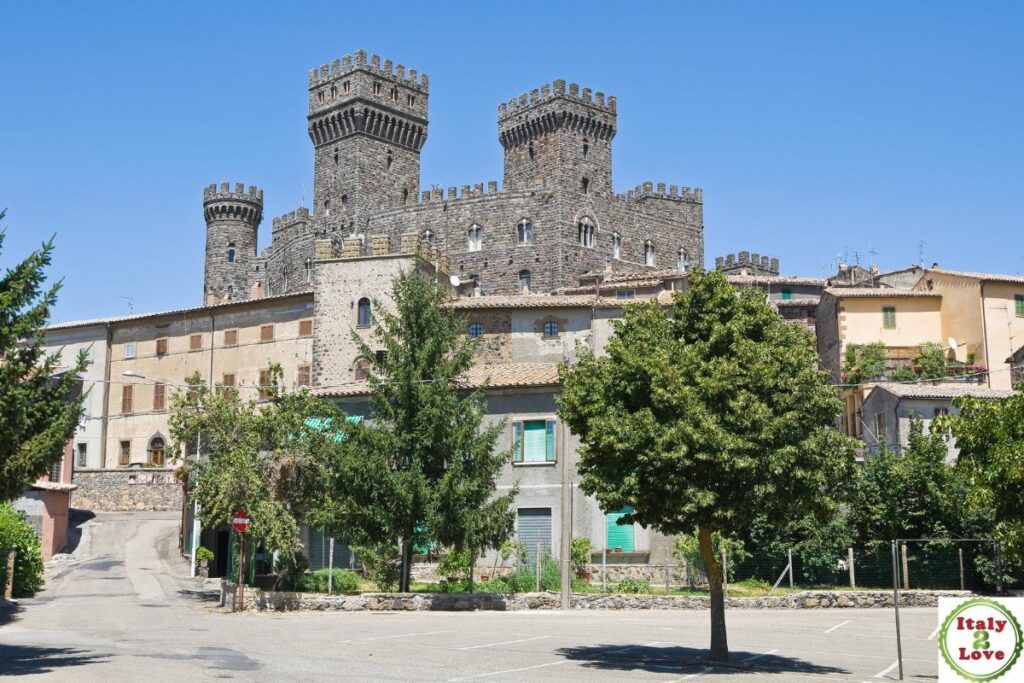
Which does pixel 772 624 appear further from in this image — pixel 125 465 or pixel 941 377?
pixel 125 465

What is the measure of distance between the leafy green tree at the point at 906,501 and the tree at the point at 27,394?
2269 cm

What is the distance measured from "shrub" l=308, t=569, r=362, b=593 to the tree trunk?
14.8 metres

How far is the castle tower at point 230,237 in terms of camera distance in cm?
8956

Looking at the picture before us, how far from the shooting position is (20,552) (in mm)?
30250

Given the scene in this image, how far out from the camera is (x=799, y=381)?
60.0 ft

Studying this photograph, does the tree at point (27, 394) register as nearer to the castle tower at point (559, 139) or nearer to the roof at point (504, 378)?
the roof at point (504, 378)

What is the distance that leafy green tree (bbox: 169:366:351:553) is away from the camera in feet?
95.1

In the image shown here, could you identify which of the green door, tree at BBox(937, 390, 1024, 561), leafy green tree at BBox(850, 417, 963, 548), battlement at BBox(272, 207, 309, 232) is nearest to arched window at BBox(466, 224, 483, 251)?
battlement at BBox(272, 207, 309, 232)

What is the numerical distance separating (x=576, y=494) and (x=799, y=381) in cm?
1892

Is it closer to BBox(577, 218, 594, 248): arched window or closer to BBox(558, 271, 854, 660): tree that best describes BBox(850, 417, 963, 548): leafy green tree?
BBox(558, 271, 854, 660): tree

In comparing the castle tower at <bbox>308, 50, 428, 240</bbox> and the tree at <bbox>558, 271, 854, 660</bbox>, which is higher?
the castle tower at <bbox>308, 50, 428, 240</bbox>

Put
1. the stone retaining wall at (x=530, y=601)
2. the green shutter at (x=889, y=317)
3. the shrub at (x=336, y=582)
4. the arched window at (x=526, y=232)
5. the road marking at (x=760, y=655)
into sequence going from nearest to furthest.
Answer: the road marking at (x=760, y=655), the stone retaining wall at (x=530, y=601), the shrub at (x=336, y=582), the green shutter at (x=889, y=317), the arched window at (x=526, y=232)

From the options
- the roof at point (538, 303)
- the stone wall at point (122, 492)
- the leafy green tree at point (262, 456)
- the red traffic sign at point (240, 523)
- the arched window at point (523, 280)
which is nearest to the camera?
the red traffic sign at point (240, 523)

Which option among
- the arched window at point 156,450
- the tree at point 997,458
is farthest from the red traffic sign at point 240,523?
the arched window at point 156,450
